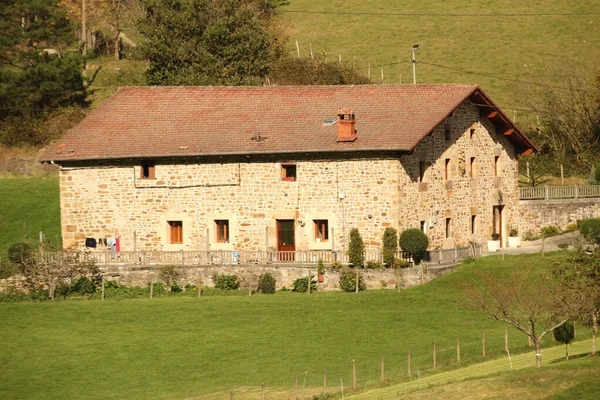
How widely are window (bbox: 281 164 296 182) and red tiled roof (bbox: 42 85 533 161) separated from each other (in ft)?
2.80

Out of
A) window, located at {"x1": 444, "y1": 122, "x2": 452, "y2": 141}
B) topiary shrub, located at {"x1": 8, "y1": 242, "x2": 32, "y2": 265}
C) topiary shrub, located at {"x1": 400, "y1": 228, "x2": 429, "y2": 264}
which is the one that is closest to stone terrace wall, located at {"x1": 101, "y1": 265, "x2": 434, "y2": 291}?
topiary shrub, located at {"x1": 400, "y1": 228, "x2": 429, "y2": 264}

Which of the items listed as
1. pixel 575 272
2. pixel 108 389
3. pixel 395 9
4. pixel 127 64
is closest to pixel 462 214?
pixel 575 272

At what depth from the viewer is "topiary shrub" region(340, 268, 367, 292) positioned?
53.8 meters

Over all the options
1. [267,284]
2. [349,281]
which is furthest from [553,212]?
[267,284]

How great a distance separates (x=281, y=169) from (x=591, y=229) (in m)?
12.1

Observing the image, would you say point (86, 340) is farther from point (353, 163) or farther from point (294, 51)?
point (294, 51)

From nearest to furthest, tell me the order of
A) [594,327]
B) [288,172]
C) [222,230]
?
1. [594,327]
2. [288,172]
3. [222,230]

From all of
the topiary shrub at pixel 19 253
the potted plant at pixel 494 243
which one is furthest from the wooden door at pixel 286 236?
the topiary shrub at pixel 19 253

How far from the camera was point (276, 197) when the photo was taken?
2267 inches

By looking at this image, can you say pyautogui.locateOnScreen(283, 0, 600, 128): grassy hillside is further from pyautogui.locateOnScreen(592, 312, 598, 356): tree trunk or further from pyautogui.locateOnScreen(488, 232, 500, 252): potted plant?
pyautogui.locateOnScreen(592, 312, 598, 356): tree trunk

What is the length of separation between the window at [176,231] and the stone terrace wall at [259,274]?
121 inches

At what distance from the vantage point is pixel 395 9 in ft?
365

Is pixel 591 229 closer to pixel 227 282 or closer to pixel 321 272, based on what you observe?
pixel 321 272

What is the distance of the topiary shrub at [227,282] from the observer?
5509 centimetres
